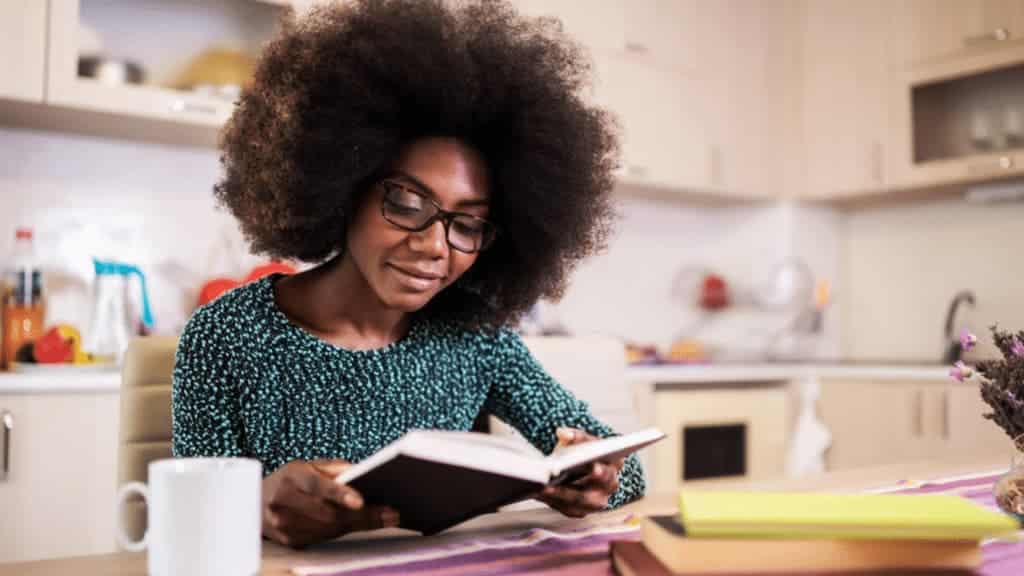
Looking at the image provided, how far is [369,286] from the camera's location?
4.30 feet

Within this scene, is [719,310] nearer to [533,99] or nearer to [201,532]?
[533,99]

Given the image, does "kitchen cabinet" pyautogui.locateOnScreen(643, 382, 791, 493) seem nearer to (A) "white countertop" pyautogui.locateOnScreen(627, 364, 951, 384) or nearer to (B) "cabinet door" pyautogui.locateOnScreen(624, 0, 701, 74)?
(A) "white countertop" pyautogui.locateOnScreen(627, 364, 951, 384)

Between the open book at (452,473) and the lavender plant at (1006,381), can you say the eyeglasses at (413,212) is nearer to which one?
the open book at (452,473)

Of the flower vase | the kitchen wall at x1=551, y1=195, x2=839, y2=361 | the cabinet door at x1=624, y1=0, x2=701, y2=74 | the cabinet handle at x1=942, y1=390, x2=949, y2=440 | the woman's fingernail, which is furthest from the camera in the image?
the kitchen wall at x1=551, y1=195, x2=839, y2=361

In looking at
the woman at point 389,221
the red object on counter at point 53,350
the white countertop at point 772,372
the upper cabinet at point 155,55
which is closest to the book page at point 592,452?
the woman at point 389,221

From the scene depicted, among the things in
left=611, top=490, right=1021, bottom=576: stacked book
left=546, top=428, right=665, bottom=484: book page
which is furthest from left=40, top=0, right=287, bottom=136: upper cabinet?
left=611, top=490, right=1021, bottom=576: stacked book

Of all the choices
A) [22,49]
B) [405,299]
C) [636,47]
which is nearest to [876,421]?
[636,47]

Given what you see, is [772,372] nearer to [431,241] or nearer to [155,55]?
[155,55]

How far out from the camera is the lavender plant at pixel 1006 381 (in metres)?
1.03

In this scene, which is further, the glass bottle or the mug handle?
the glass bottle

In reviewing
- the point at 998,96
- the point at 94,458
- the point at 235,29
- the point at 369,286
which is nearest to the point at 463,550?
the point at 369,286

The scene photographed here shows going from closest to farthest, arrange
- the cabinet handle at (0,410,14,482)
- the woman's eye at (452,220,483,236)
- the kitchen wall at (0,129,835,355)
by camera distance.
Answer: the woman's eye at (452,220,483,236), the cabinet handle at (0,410,14,482), the kitchen wall at (0,129,835,355)

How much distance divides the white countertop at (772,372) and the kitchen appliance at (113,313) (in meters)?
1.50

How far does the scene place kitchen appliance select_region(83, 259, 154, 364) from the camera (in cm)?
259
